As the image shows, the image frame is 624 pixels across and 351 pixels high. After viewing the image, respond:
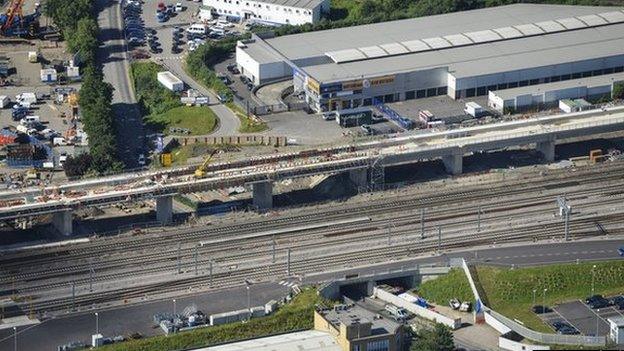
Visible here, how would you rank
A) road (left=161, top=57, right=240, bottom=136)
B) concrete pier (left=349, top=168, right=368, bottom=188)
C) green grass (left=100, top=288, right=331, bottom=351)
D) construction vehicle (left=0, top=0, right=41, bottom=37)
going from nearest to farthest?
green grass (left=100, top=288, right=331, bottom=351), concrete pier (left=349, top=168, right=368, bottom=188), road (left=161, top=57, right=240, bottom=136), construction vehicle (left=0, top=0, right=41, bottom=37)

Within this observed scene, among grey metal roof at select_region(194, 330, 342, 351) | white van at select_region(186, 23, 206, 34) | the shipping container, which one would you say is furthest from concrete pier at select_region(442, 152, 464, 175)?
white van at select_region(186, 23, 206, 34)

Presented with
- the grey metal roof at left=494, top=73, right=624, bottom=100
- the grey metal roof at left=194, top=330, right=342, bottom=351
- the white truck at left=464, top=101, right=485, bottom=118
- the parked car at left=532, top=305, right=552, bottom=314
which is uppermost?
the grey metal roof at left=494, top=73, right=624, bottom=100

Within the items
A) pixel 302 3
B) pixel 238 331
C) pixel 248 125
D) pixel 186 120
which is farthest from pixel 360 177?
pixel 302 3

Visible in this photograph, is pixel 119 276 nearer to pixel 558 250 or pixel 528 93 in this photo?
pixel 558 250

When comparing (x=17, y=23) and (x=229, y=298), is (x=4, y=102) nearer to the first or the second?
(x=17, y=23)

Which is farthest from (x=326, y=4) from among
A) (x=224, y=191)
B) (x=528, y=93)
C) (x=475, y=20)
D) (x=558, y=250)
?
(x=558, y=250)

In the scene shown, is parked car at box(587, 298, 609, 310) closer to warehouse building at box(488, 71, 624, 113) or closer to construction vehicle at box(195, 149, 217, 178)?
construction vehicle at box(195, 149, 217, 178)

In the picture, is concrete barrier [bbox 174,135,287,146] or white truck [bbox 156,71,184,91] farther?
white truck [bbox 156,71,184,91]
